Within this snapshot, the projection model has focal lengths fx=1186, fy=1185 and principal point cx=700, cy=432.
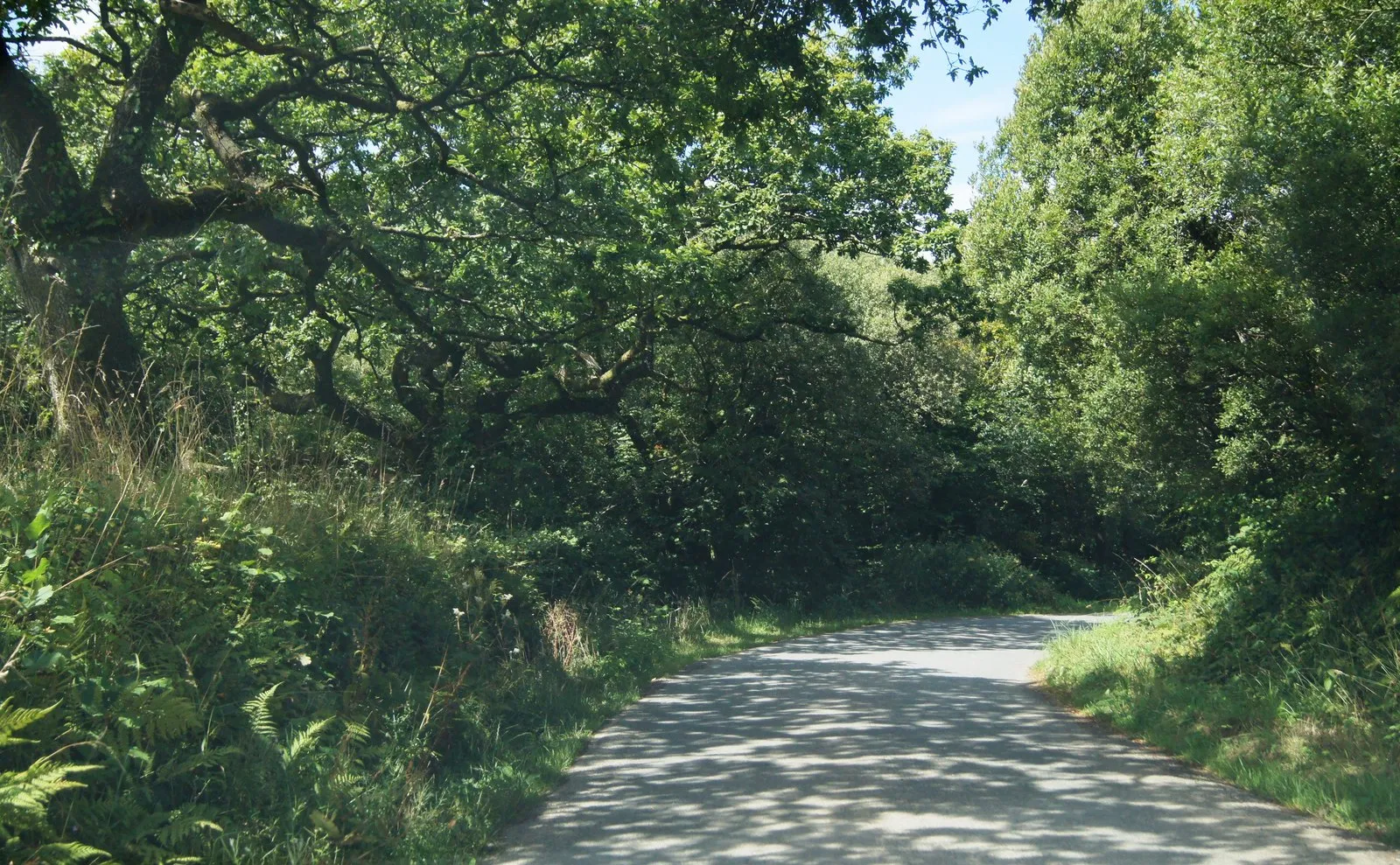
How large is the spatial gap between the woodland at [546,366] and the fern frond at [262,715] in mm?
31

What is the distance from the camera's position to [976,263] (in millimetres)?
29531

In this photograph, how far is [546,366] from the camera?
20.1m

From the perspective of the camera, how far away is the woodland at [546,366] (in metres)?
6.74

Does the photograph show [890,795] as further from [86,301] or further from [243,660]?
[86,301]

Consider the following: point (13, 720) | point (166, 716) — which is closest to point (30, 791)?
point (13, 720)

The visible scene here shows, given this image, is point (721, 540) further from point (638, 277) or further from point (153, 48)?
point (153, 48)

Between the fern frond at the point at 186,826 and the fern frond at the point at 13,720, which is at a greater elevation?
the fern frond at the point at 13,720

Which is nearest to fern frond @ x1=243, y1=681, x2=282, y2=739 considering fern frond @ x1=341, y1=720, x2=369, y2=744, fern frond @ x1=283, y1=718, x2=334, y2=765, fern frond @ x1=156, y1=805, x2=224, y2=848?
fern frond @ x1=283, y1=718, x2=334, y2=765

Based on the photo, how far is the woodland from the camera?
22.1 feet

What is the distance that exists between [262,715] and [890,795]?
12.8 feet

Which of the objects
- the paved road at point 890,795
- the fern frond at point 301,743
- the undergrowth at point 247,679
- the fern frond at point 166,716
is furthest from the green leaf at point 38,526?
the paved road at point 890,795

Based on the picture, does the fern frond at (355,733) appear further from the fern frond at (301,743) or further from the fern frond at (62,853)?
the fern frond at (62,853)

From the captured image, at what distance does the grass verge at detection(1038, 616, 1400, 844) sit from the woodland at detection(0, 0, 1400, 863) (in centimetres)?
6

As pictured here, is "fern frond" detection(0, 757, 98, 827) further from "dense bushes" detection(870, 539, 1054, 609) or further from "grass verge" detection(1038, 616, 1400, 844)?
"dense bushes" detection(870, 539, 1054, 609)
